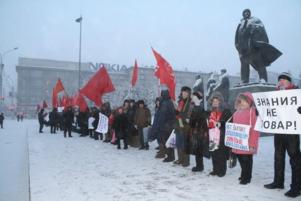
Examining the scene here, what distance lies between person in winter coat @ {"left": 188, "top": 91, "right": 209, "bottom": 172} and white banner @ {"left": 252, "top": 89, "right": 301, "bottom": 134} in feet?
5.14

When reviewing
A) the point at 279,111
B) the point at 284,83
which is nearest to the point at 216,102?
the point at 284,83

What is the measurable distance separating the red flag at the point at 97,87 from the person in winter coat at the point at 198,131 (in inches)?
272

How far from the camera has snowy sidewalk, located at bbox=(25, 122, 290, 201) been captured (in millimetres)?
5559

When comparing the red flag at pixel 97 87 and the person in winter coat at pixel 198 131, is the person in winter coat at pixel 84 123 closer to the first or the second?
the red flag at pixel 97 87

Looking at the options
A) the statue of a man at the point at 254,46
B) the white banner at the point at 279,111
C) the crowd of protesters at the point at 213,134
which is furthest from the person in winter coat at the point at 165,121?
the statue of a man at the point at 254,46

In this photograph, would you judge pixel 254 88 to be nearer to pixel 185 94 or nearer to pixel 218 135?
pixel 185 94

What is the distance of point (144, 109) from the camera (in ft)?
38.6

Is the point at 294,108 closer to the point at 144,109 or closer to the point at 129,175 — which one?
the point at 129,175

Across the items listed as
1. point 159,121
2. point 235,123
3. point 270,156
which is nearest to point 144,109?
point 159,121

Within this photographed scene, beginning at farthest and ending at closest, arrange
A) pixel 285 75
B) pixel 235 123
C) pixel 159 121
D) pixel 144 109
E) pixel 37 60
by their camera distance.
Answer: pixel 37 60, pixel 144 109, pixel 159 121, pixel 235 123, pixel 285 75

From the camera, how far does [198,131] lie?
7.48 m

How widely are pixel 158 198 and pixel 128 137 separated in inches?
289

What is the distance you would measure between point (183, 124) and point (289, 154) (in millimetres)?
3039

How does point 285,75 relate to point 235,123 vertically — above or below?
above
